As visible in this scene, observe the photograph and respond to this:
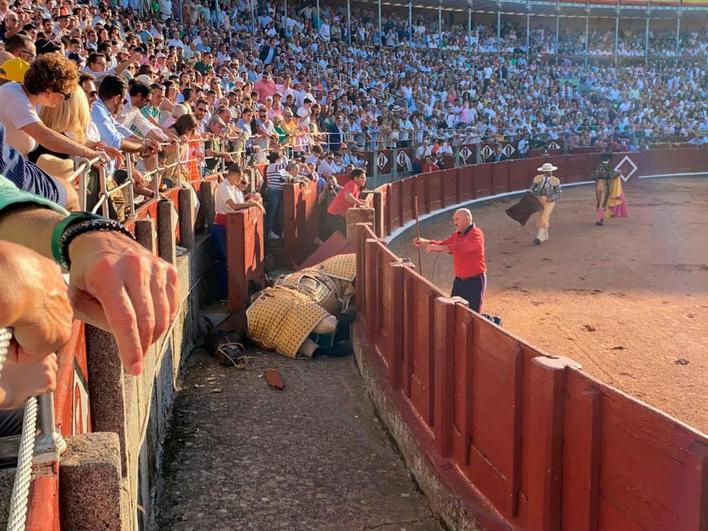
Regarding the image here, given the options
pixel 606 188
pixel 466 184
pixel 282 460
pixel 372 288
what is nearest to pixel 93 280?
pixel 282 460

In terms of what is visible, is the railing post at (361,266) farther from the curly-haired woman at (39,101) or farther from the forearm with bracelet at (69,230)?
the forearm with bracelet at (69,230)

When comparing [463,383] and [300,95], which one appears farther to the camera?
[300,95]

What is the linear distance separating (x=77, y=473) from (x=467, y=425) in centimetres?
290

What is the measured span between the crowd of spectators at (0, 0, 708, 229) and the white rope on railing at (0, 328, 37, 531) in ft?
1.61

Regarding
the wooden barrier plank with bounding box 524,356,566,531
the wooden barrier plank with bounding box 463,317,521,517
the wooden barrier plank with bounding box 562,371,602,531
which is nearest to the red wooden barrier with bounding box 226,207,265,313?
the wooden barrier plank with bounding box 463,317,521,517

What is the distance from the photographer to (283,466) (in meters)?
5.45

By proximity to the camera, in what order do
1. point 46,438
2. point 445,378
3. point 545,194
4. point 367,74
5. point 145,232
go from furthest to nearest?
point 367,74 < point 545,194 < point 145,232 < point 445,378 < point 46,438

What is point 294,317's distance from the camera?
316 inches

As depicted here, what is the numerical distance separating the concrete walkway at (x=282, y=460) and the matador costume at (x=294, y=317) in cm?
48

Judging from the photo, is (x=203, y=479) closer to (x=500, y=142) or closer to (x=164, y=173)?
(x=164, y=173)

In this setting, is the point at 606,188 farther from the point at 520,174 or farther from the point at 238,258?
the point at 238,258

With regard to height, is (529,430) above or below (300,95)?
below

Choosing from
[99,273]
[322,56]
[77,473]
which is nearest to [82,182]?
[77,473]

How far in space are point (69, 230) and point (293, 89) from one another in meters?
20.6
